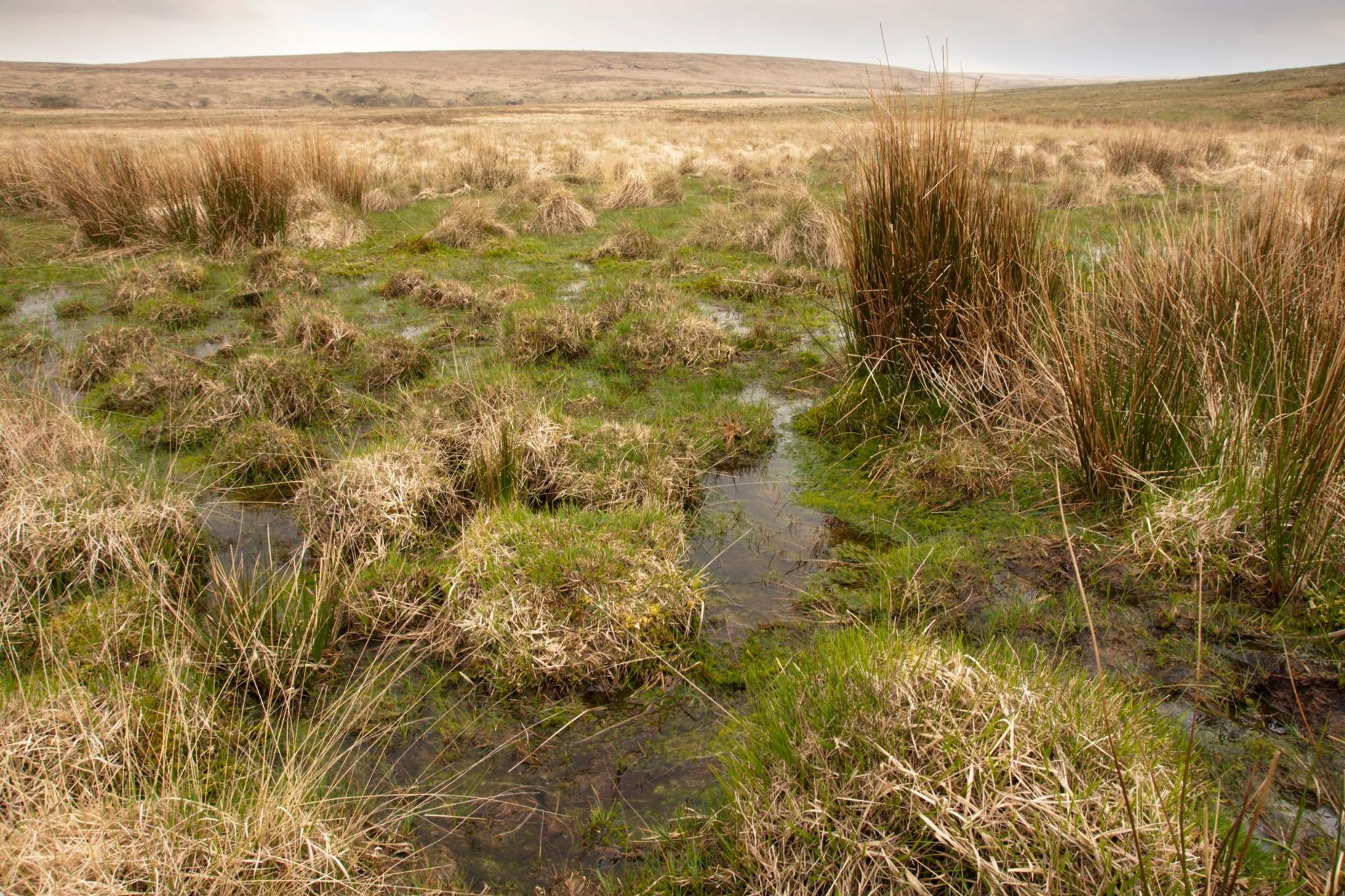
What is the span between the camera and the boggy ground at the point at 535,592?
2277 millimetres

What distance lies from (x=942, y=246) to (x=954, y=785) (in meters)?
3.35

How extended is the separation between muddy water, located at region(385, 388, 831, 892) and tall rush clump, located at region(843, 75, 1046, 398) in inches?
79.8

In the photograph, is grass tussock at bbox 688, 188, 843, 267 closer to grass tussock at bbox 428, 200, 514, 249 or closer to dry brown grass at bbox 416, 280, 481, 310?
grass tussock at bbox 428, 200, 514, 249

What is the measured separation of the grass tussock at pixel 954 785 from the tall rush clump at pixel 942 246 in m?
2.53

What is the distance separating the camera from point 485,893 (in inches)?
84.0

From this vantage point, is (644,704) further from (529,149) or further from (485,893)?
(529,149)

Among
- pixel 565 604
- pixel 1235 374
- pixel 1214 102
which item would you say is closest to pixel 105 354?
pixel 565 604

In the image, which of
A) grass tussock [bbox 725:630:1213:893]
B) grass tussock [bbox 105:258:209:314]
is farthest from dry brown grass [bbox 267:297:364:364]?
grass tussock [bbox 725:630:1213:893]

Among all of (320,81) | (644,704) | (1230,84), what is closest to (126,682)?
(644,704)

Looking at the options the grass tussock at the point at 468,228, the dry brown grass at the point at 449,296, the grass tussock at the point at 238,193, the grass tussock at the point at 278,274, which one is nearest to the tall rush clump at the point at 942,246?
the dry brown grass at the point at 449,296

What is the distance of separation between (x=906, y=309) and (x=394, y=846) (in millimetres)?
3863

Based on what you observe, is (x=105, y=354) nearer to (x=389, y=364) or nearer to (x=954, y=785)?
(x=389, y=364)

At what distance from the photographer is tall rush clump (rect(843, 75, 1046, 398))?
→ 434cm

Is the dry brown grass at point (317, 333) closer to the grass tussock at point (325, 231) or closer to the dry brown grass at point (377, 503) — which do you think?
the dry brown grass at point (377, 503)
